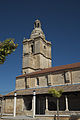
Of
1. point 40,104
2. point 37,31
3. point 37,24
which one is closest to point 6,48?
point 40,104

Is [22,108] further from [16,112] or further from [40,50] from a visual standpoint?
[40,50]

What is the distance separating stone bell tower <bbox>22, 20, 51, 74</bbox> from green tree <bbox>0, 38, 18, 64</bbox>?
97.3ft

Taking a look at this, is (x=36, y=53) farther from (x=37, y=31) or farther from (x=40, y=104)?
(x=40, y=104)

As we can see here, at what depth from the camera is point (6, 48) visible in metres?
7.49

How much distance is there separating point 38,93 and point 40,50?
1725cm

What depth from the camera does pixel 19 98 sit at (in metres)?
26.0

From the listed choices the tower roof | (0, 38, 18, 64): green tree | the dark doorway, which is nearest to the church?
the dark doorway

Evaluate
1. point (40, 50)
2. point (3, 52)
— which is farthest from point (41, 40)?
point (3, 52)

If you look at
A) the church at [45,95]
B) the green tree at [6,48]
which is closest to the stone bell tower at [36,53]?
the church at [45,95]

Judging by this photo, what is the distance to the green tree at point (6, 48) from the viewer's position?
733 cm

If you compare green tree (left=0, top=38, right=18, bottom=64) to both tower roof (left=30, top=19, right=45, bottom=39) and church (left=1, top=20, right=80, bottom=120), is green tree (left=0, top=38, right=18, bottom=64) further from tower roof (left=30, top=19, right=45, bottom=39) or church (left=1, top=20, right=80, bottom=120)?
tower roof (left=30, top=19, right=45, bottom=39)

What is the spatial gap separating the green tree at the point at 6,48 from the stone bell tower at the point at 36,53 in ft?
97.3

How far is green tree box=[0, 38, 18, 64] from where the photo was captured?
733 centimetres

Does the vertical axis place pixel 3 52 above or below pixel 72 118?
above
